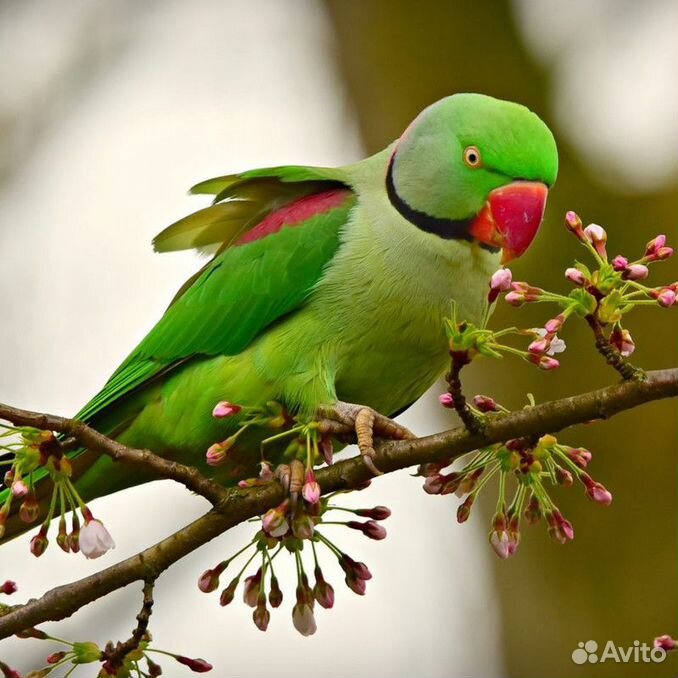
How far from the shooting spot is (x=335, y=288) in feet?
11.4

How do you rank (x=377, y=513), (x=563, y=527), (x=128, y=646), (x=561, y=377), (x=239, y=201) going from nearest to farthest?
(x=128, y=646) → (x=563, y=527) → (x=377, y=513) → (x=239, y=201) → (x=561, y=377)

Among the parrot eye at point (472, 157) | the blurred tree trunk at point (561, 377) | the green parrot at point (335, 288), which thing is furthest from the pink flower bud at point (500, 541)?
the blurred tree trunk at point (561, 377)

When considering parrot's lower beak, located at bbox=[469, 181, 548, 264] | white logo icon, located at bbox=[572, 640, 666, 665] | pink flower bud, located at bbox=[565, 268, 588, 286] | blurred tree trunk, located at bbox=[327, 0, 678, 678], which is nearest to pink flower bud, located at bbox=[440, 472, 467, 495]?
pink flower bud, located at bbox=[565, 268, 588, 286]

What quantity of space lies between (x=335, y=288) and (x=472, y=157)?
59 cm

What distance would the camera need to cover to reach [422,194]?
354cm

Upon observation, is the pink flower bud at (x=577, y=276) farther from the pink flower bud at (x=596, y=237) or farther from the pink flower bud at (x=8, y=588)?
the pink flower bud at (x=8, y=588)

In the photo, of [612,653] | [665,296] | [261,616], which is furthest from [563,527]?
[612,653]

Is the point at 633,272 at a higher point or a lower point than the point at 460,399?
higher

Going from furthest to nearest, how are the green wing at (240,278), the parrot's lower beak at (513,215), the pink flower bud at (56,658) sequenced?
the green wing at (240,278) < the parrot's lower beak at (513,215) < the pink flower bud at (56,658)

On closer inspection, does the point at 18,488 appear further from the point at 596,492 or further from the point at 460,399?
the point at 596,492

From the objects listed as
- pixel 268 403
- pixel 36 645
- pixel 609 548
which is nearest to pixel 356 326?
pixel 268 403

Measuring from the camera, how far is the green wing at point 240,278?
359cm

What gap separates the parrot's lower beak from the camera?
3324 millimetres

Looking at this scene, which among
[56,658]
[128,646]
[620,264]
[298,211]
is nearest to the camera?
[620,264]
